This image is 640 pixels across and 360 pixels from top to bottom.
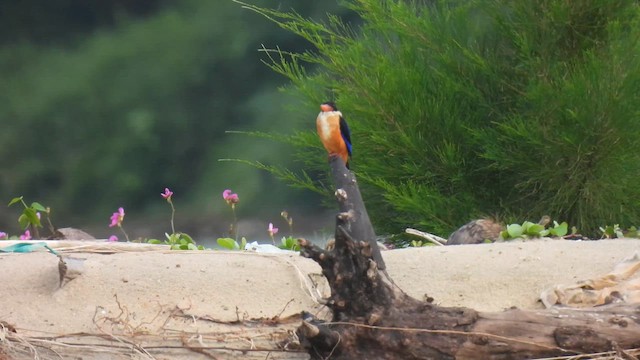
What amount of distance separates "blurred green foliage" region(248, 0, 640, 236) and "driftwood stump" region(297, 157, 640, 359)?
234 cm

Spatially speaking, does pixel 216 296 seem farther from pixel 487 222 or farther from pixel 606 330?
pixel 487 222

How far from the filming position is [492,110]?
5.69m

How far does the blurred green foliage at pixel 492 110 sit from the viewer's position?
5.25 meters

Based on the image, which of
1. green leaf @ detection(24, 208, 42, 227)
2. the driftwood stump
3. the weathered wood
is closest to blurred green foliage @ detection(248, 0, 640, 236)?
green leaf @ detection(24, 208, 42, 227)

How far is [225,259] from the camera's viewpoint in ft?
12.4

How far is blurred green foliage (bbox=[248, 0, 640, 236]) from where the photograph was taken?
5254 mm

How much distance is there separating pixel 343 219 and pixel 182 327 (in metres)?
0.64

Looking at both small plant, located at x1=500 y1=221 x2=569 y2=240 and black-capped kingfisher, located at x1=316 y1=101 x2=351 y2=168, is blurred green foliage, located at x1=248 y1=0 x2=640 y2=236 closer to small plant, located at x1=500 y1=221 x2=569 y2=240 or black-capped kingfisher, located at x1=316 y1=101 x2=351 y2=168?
small plant, located at x1=500 y1=221 x2=569 y2=240

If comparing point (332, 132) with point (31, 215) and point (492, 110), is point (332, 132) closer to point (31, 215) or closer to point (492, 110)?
point (31, 215)

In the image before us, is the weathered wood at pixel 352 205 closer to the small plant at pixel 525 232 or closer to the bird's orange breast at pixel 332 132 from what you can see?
the bird's orange breast at pixel 332 132

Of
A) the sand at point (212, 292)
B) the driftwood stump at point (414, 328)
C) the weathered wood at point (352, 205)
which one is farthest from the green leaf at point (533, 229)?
the driftwood stump at point (414, 328)

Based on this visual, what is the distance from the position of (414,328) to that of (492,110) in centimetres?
297

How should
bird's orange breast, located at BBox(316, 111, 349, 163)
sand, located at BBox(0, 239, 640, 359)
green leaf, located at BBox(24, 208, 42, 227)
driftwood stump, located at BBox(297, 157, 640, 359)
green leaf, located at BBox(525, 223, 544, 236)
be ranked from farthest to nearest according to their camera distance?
1. green leaf, located at BBox(24, 208, 42, 227)
2. green leaf, located at BBox(525, 223, 544, 236)
3. bird's orange breast, located at BBox(316, 111, 349, 163)
4. sand, located at BBox(0, 239, 640, 359)
5. driftwood stump, located at BBox(297, 157, 640, 359)

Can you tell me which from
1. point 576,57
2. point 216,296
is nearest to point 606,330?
point 216,296
